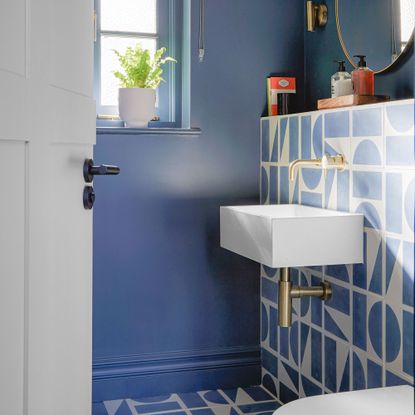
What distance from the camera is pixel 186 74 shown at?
2.75 m

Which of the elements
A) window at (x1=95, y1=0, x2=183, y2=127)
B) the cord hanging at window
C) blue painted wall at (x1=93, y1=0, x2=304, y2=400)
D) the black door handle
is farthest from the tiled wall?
the black door handle

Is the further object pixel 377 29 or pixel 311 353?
pixel 311 353

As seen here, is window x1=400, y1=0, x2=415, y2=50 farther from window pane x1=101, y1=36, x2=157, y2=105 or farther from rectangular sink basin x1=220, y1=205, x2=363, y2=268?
window pane x1=101, y1=36, x2=157, y2=105

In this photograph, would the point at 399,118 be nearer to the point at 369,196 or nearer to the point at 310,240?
the point at 369,196

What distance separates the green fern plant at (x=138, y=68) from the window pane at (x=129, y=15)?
12 centimetres

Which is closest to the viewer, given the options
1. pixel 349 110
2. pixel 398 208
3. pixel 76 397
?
pixel 76 397

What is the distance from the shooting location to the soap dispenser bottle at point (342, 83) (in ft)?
7.32

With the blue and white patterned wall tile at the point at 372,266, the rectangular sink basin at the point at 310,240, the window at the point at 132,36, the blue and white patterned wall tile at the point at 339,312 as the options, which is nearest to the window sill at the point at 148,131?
the window at the point at 132,36

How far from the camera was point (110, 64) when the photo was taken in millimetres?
2777

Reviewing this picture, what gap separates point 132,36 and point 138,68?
203 millimetres

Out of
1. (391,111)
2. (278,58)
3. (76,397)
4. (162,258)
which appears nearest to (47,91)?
(76,397)

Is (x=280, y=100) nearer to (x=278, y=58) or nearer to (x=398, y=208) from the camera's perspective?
(x=278, y=58)

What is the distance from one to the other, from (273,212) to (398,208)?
669mm

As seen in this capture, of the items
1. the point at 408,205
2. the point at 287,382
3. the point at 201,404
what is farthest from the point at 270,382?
the point at 408,205
